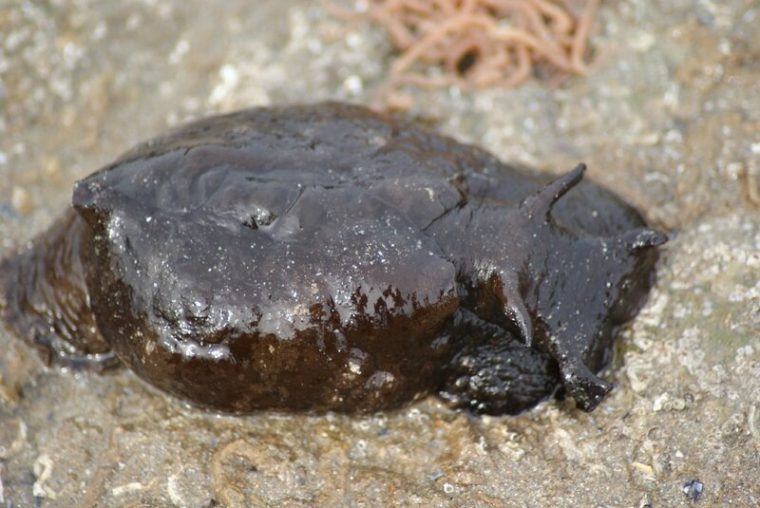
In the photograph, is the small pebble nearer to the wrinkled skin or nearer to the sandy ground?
the sandy ground

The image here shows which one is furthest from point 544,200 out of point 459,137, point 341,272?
point 459,137

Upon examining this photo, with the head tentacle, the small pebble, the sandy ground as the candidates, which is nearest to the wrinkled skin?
the head tentacle

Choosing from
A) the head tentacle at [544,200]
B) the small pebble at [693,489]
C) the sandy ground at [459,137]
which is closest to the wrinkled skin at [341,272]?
the head tentacle at [544,200]

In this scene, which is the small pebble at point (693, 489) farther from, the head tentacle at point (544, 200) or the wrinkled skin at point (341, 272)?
the head tentacle at point (544, 200)

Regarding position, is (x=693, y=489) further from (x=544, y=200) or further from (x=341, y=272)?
(x=341, y=272)

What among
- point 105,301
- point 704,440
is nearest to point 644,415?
point 704,440
